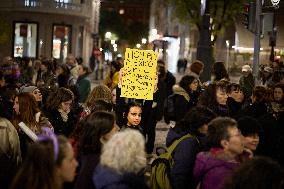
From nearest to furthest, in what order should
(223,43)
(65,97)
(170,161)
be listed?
(170,161)
(65,97)
(223,43)

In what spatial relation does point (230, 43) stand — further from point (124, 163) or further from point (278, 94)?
point (124, 163)

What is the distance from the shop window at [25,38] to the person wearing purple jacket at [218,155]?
137 feet

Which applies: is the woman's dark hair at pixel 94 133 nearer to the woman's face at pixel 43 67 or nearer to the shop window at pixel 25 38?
the woman's face at pixel 43 67

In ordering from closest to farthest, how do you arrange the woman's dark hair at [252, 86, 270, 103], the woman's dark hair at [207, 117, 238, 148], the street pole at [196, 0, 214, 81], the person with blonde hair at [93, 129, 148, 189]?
1. the person with blonde hair at [93, 129, 148, 189]
2. the woman's dark hair at [207, 117, 238, 148]
3. the woman's dark hair at [252, 86, 270, 103]
4. the street pole at [196, 0, 214, 81]

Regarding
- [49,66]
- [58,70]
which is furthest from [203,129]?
[49,66]

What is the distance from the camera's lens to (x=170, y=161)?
6047 millimetres

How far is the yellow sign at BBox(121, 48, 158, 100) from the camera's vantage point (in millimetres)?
10398

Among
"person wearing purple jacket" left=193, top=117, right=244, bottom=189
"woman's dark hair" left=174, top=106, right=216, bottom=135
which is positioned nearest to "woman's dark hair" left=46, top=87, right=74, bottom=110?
"woman's dark hair" left=174, top=106, right=216, bottom=135

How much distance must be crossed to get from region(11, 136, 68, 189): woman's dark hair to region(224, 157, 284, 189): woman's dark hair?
3.68ft

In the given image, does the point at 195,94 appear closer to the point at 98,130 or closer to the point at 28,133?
the point at 28,133

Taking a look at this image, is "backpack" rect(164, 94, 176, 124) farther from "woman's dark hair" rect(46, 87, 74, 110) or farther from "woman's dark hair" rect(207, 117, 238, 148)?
"woman's dark hair" rect(207, 117, 238, 148)

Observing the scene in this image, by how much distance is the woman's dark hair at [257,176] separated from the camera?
3697mm

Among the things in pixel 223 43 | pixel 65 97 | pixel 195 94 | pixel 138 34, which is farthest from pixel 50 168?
pixel 138 34

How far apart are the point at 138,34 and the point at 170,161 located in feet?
342
